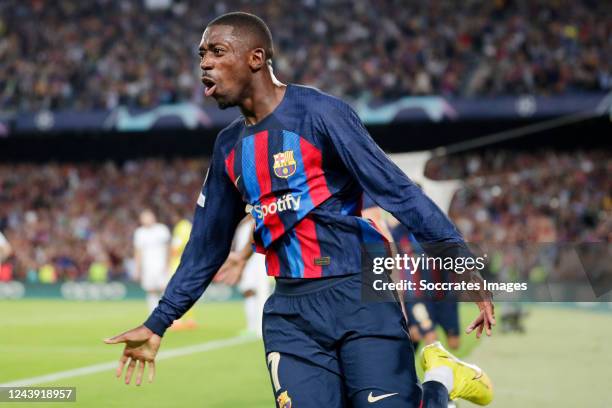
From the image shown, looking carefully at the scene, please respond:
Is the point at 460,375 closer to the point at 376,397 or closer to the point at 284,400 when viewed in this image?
the point at 376,397

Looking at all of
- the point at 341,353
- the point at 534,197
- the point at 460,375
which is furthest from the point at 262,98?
the point at 534,197

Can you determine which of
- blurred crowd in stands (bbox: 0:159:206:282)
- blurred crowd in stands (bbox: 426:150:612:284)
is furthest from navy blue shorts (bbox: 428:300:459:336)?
blurred crowd in stands (bbox: 0:159:206:282)

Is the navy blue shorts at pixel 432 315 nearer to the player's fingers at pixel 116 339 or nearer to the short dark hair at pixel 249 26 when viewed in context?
the player's fingers at pixel 116 339

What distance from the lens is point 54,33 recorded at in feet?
119

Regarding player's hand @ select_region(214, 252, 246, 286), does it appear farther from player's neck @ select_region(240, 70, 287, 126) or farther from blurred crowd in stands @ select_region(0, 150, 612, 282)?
blurred crowd in stands @ select_region(0, 150, 612, 282)

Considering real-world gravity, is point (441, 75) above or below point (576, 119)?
above

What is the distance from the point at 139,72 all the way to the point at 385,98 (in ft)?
30.2

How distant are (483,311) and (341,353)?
65 centimetres

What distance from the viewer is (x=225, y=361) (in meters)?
12.1

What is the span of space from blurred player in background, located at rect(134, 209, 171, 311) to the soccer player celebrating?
43.3ft

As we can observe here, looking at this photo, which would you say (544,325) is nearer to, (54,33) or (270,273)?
(270,273)

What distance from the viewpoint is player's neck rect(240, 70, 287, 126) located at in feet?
13.8

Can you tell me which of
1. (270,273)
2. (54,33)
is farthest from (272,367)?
(54,33)

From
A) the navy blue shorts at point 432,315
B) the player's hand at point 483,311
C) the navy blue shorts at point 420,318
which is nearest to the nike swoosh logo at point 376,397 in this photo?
the player's hand at point 483,311
